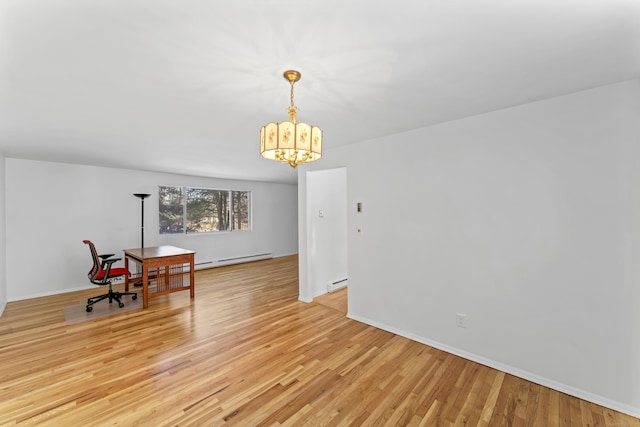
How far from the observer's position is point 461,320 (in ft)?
8.57

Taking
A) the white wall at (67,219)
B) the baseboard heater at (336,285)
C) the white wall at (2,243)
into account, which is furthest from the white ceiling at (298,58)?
the baseboard heater at (336,285)

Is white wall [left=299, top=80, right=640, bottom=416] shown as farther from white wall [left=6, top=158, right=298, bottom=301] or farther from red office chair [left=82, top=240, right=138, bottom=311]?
white wall [left=6, top=158, right=298, bottom=301]

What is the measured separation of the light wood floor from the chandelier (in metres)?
1.82

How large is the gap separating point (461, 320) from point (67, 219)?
644cm

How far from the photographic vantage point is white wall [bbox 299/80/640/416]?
1892 mm

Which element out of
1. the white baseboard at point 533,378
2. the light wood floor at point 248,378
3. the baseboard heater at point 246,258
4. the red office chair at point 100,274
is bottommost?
the light wood floor at point 248,378

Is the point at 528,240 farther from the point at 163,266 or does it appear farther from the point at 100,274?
the point at 100,274

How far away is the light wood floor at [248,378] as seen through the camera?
1843mm

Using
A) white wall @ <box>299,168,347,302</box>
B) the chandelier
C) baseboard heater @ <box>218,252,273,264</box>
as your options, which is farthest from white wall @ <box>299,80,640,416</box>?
baseboard heater @ <box>218,252,273,264</box>

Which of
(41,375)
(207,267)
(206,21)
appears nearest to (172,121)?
(206,21)

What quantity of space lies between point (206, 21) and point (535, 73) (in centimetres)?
205

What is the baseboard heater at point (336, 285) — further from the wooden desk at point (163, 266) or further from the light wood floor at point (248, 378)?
the wooden desk at point (163, 266)

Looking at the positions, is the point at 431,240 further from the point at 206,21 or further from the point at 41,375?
the point at 41,375

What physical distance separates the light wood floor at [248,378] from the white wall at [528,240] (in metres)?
0.29
